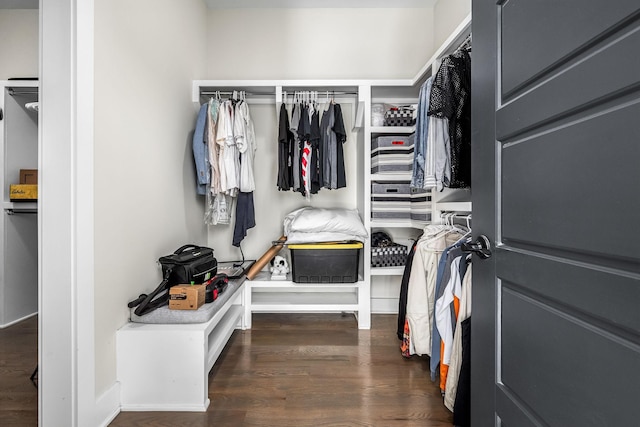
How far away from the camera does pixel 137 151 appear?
174 centimetres

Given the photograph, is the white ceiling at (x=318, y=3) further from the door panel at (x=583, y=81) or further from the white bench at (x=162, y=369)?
the white bench at (x=162, y=369)

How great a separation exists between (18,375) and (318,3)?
3374 millimetres

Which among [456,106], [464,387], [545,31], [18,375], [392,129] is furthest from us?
[392,129]

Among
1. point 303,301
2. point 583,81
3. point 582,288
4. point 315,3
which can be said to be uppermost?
point 315,3

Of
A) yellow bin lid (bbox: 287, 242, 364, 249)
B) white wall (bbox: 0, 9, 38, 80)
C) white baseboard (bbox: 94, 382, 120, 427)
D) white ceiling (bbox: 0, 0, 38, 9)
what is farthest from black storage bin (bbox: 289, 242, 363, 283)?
white ceiling (bbox: 0, 0, 38, 9)

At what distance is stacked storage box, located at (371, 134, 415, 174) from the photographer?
2.50m

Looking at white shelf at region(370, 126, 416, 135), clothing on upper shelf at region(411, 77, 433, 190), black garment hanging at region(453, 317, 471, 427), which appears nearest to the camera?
black garment hanging at region(453, 317, 471, 427)

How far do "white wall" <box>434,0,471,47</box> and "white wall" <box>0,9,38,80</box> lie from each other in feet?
11.3

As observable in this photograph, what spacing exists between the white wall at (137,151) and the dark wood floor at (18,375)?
1.32 ft

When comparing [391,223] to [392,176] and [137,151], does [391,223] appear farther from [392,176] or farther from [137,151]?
[137,151]

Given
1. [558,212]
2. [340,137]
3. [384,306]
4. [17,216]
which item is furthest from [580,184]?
[17,216]

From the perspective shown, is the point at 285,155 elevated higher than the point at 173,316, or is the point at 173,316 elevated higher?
the point at 285,155

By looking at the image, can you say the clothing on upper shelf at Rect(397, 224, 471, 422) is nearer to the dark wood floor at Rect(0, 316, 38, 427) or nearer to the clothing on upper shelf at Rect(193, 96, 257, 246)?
the clothing on upper shelf at Rect(193, 96, 257, 246)

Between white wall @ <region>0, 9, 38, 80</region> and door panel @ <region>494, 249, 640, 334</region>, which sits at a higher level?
white wall @ <region>0, 9, 38, 80</region>
